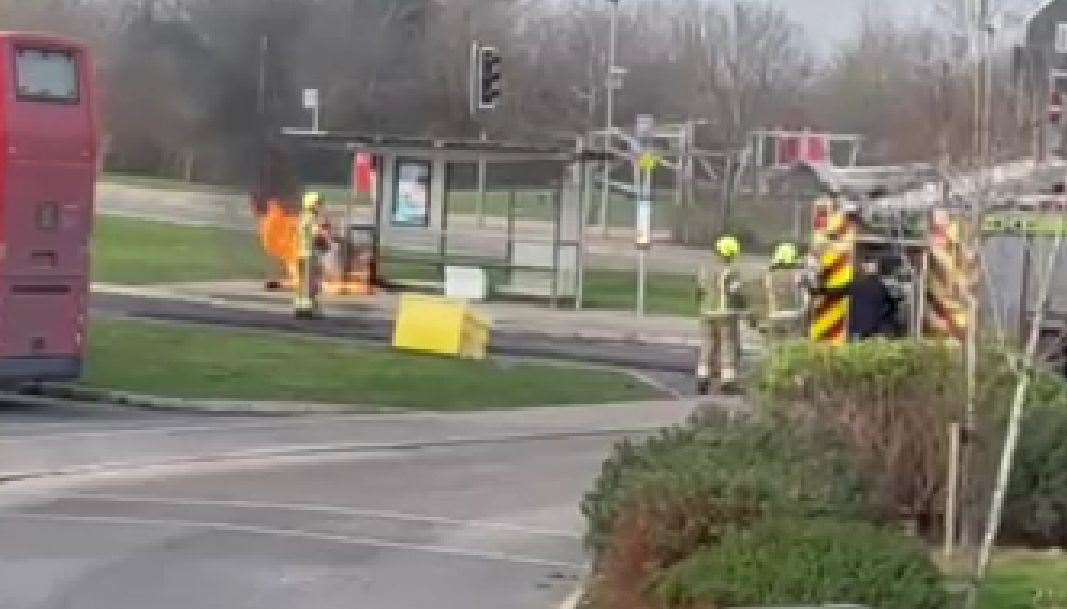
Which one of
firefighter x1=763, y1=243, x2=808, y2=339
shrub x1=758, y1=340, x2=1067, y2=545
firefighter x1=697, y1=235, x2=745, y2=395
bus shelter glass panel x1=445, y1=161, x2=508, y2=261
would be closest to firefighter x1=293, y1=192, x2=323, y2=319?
bus shelter glass panel x1=445, y1=161, x2=508, y2=261

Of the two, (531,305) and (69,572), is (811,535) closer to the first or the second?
(69,572)

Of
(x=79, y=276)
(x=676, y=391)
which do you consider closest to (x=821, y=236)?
(x=676, y=391)

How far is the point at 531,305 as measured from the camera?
140ft

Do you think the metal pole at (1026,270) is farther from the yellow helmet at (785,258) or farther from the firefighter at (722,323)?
the yellow helmet at (785,258)

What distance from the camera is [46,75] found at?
24.1 meters

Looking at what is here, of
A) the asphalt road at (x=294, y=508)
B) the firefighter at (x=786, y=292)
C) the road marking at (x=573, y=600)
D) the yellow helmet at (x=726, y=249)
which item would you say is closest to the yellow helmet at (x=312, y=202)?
the firefighter at (x=786, y=292)

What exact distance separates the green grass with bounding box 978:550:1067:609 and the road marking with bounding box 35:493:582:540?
149 inches

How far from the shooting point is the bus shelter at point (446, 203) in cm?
4041

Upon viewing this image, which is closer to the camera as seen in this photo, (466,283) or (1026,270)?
(1026,270)

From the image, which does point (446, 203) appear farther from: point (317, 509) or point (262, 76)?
point (317, 509)

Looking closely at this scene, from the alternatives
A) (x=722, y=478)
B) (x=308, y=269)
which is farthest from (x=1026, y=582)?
(x=308, y=269)

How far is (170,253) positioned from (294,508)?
115 ft

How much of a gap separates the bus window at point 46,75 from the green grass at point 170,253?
15.3 metres

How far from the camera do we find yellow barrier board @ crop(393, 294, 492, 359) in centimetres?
3084
